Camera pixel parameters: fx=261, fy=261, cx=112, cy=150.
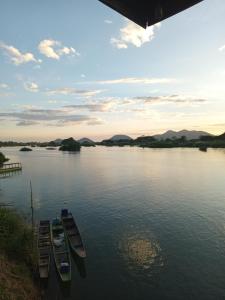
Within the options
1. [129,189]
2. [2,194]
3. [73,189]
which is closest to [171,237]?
[129,189]

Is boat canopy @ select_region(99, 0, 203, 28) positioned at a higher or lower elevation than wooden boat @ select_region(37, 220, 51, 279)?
higher

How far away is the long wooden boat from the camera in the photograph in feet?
108

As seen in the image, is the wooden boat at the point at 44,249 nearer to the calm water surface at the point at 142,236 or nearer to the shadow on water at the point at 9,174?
the calm water surface at the point at 142,236

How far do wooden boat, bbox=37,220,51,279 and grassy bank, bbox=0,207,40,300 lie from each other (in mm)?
948

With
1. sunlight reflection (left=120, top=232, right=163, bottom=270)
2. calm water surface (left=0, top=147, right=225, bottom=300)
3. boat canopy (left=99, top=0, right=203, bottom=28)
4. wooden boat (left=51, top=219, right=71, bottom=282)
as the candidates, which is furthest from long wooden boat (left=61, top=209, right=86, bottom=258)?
boat canopy (left=99, top=0, right=203, bottom=28)

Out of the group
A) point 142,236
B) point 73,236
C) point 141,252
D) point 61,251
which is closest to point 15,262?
point 61,251

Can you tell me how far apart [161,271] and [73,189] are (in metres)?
50.9

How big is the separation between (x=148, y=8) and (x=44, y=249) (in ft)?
98.2

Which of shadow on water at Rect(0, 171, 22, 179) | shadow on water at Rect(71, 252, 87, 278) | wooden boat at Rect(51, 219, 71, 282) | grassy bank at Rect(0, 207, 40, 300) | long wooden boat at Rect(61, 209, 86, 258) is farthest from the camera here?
shadow on water at Rect(0, 171, 22, 179)

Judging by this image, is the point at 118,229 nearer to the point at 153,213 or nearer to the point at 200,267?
the point at 153,213

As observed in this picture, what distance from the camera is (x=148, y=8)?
769 cm

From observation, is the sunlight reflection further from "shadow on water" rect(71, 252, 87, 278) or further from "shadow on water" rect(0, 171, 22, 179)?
"shadow on water" rect(0, 171, 22, 179)

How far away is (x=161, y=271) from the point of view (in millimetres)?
30625

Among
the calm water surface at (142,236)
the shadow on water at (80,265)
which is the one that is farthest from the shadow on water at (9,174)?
the shadow on water at (80,265)
